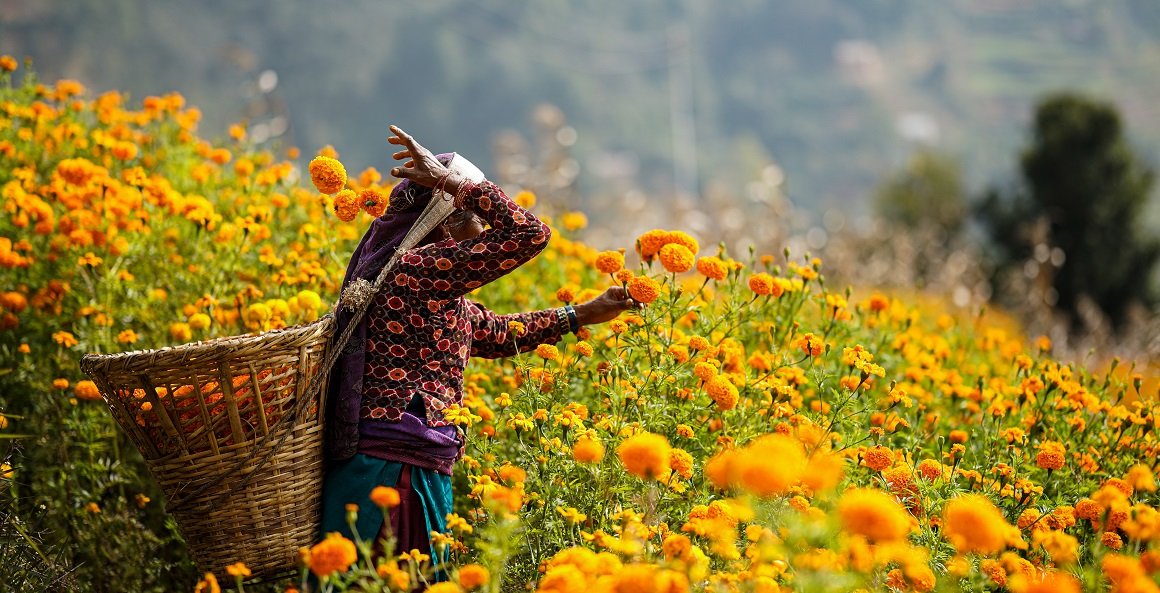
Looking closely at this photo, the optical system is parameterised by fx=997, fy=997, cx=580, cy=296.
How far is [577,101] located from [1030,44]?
22.8 m

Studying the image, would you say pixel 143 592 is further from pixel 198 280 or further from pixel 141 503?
pixel 198 280

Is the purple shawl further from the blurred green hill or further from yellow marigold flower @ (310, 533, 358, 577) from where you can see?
the blurred green hill

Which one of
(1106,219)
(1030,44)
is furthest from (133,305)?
(1030,44)

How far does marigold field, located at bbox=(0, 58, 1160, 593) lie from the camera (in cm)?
169

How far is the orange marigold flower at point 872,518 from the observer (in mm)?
1342

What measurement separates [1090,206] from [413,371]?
12318mm

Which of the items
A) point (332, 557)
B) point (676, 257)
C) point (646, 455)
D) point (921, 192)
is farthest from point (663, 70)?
point (332, 557)

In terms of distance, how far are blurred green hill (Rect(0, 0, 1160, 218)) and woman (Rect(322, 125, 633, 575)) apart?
12148 millimetres

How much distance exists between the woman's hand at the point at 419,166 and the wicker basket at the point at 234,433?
0.36m

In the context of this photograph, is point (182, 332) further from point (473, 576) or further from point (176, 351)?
point (473, 576)

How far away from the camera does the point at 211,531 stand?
7.11 feet

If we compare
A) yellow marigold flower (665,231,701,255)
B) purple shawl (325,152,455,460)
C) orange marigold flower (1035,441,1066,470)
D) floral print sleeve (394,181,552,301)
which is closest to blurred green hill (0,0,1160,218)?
purple shawl (325,152,455,460)

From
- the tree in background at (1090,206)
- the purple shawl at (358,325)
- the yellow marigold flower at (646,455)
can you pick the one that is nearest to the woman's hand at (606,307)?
the purple shawl at (358,325)

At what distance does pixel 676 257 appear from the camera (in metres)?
2.36
